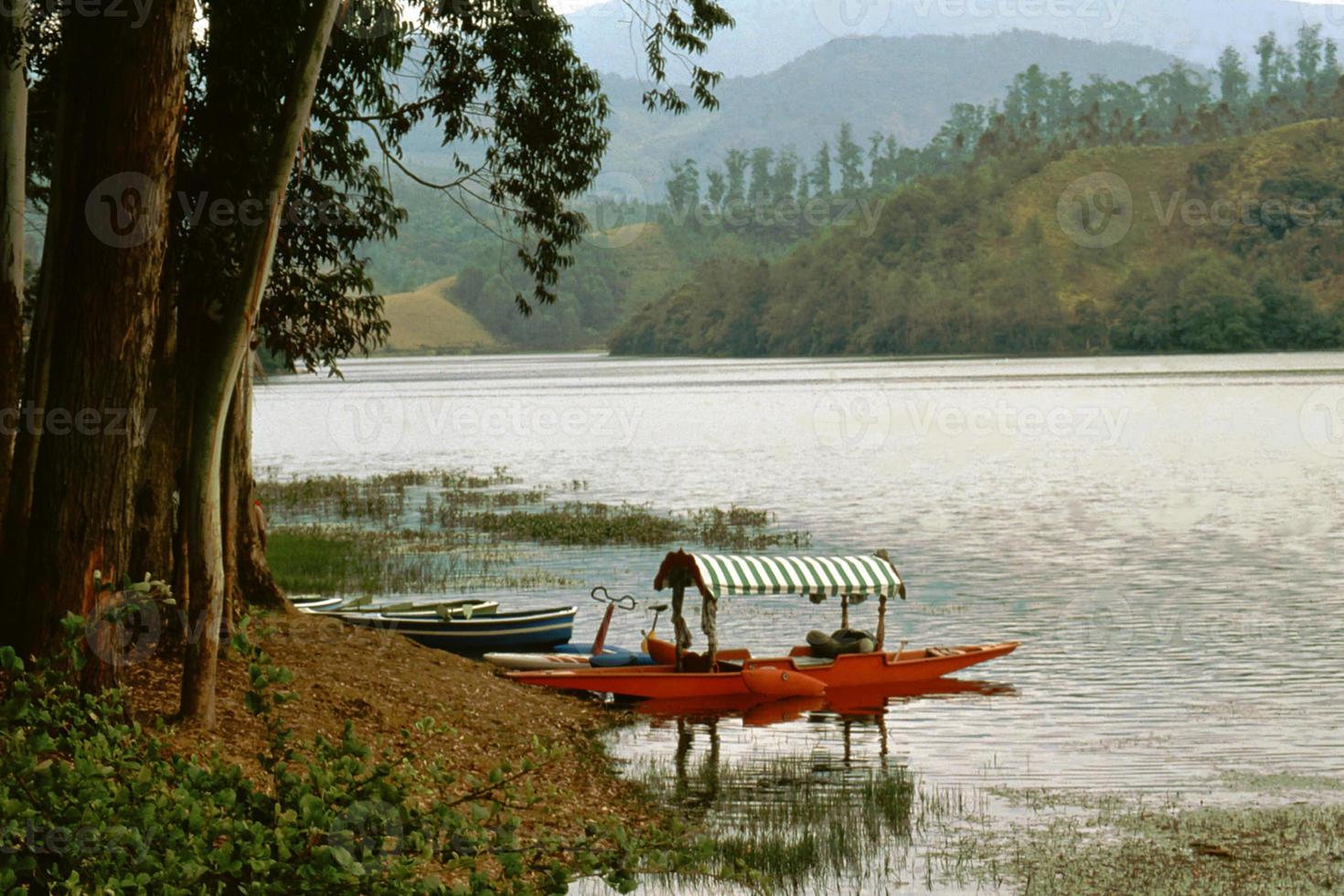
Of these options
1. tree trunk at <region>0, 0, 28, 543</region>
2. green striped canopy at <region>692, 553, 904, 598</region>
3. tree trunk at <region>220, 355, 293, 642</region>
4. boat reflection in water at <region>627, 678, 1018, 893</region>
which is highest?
tree trunk at <region>0, 0, 28, 543</region>

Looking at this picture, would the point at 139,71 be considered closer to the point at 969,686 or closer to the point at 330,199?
the point at 330,199

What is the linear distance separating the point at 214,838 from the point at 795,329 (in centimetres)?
19349

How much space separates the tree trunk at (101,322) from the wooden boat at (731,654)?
9.44 meters

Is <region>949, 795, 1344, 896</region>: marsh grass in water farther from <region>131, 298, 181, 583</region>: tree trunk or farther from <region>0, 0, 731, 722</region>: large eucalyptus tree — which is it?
<region>131, 298, 181, 583</region>: tree trunk

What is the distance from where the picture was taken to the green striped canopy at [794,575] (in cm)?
1912

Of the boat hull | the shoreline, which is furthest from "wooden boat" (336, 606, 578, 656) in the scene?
the shoreline

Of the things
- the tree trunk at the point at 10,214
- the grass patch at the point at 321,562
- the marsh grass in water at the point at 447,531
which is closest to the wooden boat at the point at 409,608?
the grass patch at the point at 321,562

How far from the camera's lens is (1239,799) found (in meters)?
14.6

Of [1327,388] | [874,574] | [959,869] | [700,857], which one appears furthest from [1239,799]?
[1327,388]

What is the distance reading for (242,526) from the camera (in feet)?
52.7

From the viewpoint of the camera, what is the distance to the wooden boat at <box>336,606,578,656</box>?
67.3ft

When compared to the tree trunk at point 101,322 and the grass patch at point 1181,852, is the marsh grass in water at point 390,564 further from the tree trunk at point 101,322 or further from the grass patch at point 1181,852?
the tree trunk at point 101,322

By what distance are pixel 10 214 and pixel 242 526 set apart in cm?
468

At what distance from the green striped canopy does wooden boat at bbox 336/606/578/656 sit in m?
2.86
